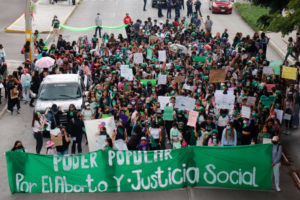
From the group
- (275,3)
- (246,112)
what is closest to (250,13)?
(275,3)

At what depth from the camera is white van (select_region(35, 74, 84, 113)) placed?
17.9m

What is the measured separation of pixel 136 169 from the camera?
13.2 m

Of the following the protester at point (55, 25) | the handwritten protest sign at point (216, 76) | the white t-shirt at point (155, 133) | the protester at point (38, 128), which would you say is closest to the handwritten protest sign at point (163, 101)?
the white t-shirt at point (155, 133)

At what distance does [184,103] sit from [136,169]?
3.54 metres

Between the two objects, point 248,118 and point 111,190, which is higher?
point 248,118

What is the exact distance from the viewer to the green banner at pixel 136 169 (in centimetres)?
1310

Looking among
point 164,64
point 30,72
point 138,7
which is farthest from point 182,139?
point 138,7

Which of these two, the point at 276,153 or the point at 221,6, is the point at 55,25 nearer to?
the point at 221,6

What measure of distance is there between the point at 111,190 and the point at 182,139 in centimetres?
261

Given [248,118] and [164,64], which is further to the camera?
[164,64]

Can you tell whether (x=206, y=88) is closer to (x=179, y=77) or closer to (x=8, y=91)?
(x=179, y=77)

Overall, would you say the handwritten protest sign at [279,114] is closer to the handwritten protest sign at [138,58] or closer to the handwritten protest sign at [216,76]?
the handwritten protest sign at [216,76]

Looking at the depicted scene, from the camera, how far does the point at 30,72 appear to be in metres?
21.8

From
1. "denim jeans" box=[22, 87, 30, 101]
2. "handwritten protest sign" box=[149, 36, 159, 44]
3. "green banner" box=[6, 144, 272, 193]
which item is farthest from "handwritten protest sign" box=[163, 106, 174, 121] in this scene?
"handwritten protest sign" box=[149, 36, 159, 44]
